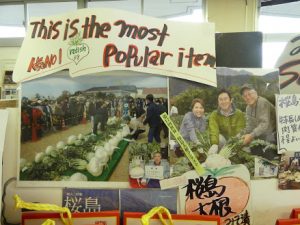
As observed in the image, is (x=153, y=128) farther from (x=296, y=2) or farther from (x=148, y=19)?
(x=296, y=2)

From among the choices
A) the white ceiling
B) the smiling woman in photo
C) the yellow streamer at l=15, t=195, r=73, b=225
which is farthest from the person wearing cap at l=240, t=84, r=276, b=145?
the white ceiling

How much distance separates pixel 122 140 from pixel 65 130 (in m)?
0.17

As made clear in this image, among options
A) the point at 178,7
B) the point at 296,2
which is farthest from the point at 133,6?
the point at 296,2

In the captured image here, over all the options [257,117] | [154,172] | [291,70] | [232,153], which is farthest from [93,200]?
[291,70]

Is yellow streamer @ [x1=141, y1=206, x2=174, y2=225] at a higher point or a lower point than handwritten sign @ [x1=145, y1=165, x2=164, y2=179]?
lower

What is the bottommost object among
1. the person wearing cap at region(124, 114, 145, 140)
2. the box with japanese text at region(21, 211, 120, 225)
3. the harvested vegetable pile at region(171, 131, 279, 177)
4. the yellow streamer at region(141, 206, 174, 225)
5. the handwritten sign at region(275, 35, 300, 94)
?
the box with japanese text at region(21, 211, 120, 225)

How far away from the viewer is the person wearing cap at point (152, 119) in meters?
0.88

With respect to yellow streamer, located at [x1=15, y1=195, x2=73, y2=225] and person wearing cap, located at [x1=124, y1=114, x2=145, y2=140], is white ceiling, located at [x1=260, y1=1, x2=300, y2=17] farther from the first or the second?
yellow streamer, located at [x1=15, y1=195, x2=73, y2=225]

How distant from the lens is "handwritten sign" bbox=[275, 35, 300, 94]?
0.89m

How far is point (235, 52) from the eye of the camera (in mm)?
875

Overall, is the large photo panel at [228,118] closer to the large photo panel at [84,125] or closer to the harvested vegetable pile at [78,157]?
the large photo panel at [84,125]

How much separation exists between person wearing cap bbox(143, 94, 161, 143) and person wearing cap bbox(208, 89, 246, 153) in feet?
0.48

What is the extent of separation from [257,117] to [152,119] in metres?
0.29

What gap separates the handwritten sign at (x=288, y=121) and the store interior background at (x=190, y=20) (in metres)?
0.10
